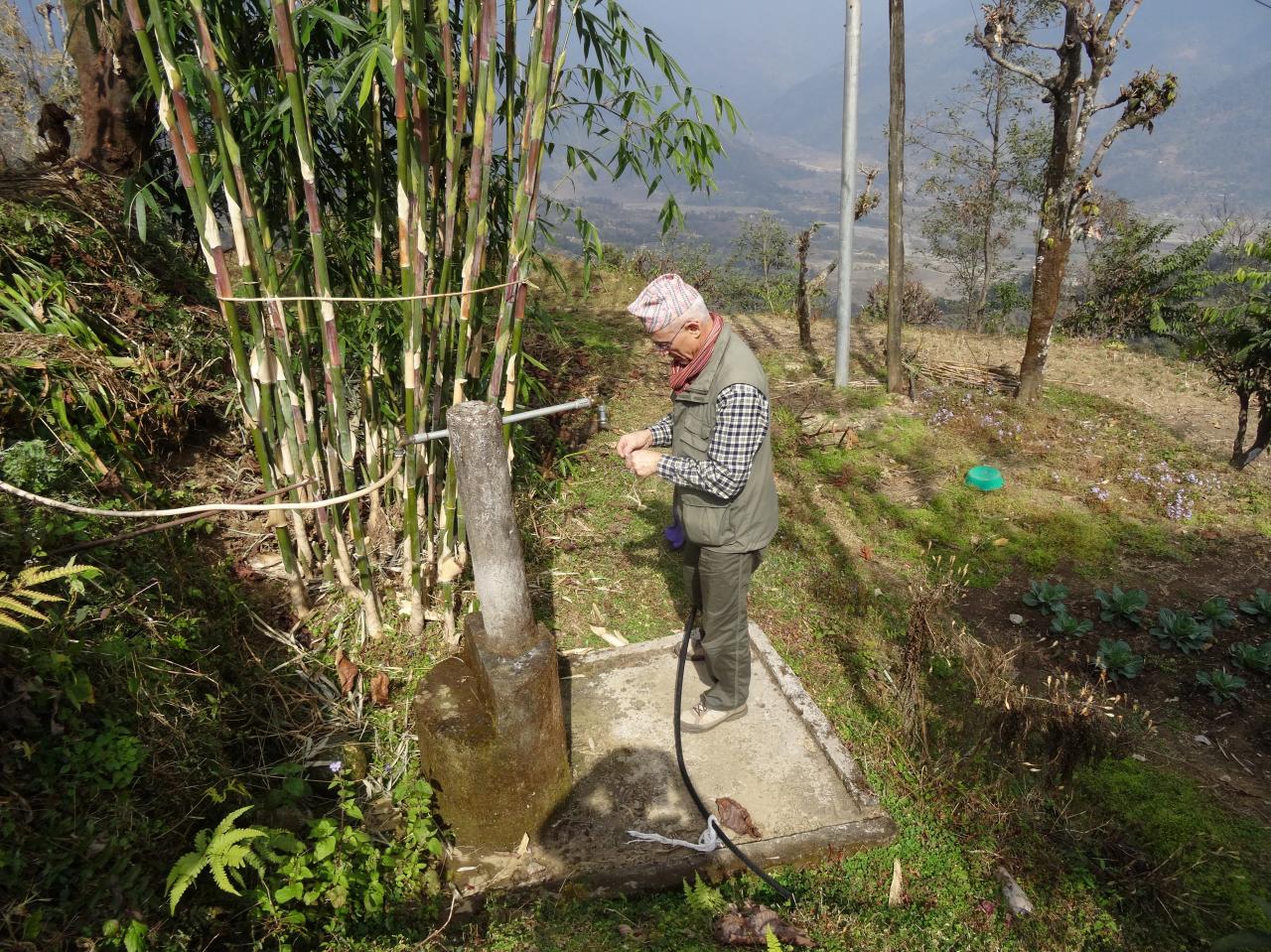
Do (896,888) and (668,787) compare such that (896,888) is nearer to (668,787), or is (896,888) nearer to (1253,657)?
(668,787)

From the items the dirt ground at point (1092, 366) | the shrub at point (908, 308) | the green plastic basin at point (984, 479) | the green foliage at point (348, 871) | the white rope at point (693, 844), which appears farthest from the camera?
the shrub at point (908, 308)

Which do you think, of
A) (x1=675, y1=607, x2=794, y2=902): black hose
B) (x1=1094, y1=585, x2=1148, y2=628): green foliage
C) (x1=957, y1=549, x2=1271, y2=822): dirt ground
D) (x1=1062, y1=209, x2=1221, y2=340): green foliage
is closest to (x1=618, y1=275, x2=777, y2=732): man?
(x1=675, y1=607, x2=794, y2=902): black hose

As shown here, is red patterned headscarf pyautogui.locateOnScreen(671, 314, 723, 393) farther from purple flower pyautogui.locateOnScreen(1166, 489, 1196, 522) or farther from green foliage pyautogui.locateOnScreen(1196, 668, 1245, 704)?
purple flower pyautogui.locateOnScreen(1166, 489, 1196, 522)

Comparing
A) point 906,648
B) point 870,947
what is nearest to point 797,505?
point 906,648

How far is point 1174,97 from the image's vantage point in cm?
591

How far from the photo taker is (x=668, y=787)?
2.71 metres

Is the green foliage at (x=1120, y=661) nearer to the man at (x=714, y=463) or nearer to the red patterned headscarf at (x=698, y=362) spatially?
the man at (x=714, y=463)

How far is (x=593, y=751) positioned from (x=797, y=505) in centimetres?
284

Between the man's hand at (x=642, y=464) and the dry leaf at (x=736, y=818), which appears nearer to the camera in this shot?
the man's hand at (x=642, y=464)

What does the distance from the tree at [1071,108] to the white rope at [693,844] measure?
20.3 ft

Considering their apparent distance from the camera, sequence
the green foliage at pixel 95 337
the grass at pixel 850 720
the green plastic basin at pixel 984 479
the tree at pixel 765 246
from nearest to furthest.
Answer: the grass at pixel 850 720
the green foliage at pixel 95 337
the green plastic basin at pixel 984 479
the tree at pixel 765 246

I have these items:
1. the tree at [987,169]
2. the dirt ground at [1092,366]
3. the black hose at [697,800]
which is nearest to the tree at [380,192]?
the black hose at [697,800]

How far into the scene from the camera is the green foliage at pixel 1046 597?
4.06 metres

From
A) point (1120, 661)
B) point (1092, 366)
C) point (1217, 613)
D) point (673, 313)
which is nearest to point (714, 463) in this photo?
point (673, 313)
